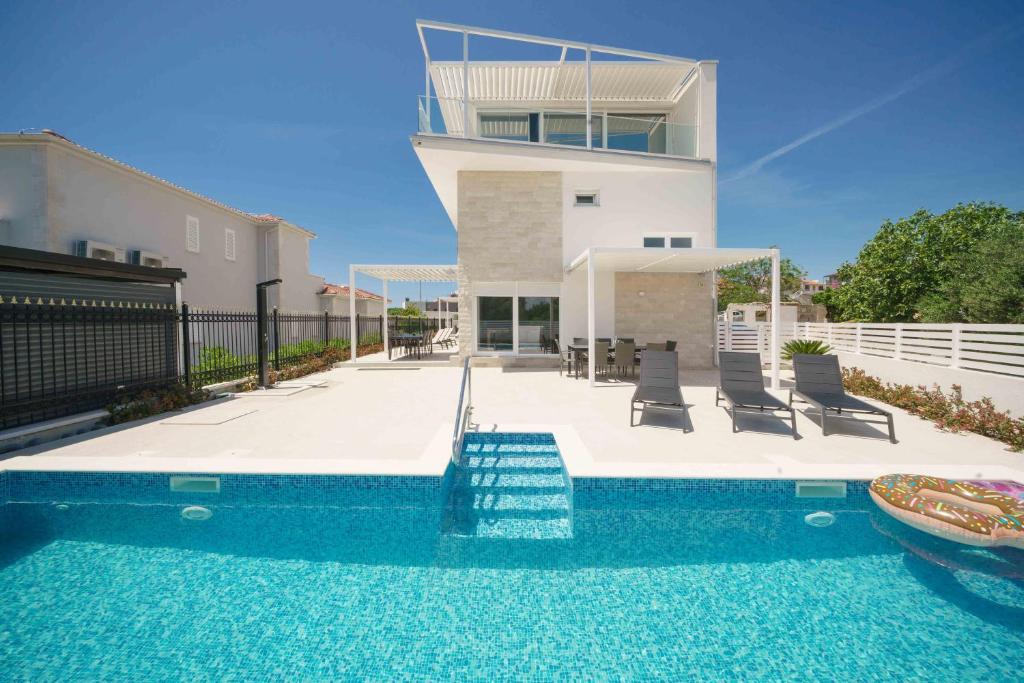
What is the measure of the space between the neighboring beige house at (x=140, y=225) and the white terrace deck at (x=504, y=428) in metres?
9.20

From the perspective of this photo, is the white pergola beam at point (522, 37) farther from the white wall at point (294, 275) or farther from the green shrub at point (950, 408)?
the white wall at point (294, 275)

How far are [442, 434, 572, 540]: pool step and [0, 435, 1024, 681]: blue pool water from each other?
0.10ft

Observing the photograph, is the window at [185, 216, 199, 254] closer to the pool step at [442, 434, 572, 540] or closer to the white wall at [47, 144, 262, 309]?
the white wall at [47, 144, 262, 309]

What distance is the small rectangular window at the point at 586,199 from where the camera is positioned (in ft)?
43.4

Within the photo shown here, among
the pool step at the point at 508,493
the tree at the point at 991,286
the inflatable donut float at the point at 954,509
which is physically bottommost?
the pool step at the point at 508,493

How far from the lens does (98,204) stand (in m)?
12.9

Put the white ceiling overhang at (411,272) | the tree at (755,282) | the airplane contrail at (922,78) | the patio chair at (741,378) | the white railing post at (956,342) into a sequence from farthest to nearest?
the tree at (755,282)
the airplane contrail at (922,78)
the white ceiling overhang at (411,272)
the white railing post at (956,342)
the patio chair at (741,378)

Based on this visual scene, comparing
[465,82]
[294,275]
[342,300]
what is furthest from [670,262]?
[342,300]

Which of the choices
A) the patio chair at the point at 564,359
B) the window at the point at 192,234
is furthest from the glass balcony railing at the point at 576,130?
the window at the point at 192,234

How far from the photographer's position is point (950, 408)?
22.1 ft

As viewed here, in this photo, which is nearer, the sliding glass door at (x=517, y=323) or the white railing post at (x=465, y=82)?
the white railing post at (x=465, y=82)

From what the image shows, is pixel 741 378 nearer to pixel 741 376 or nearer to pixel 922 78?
pixel 741 376

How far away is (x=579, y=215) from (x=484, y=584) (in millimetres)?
11840

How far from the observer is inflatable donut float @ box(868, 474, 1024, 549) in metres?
3.21
